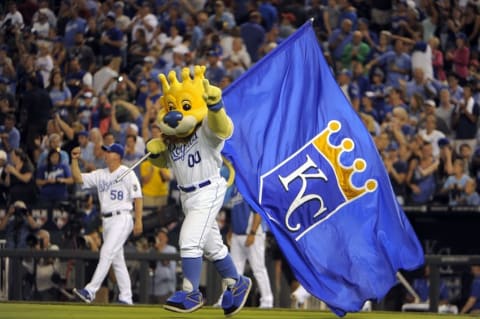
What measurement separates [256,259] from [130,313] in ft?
14.5

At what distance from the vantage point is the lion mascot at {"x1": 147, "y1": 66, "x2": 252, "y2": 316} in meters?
12.1

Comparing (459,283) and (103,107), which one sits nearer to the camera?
(459,283)

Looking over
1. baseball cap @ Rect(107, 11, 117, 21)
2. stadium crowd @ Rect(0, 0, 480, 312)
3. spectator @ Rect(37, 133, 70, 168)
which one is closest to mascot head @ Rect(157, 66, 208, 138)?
stadium crowd @ Rect(0, 0, 480, 312)

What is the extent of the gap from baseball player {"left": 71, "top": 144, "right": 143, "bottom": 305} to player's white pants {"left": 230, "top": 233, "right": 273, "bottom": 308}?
1.65 m

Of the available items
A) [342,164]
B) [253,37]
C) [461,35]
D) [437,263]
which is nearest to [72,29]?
[253,37]

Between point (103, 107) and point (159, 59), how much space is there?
1.69 metres

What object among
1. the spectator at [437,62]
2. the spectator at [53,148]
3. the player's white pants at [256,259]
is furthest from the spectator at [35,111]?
the spectator at [437,62]

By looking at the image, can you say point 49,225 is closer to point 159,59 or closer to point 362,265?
point 159,59

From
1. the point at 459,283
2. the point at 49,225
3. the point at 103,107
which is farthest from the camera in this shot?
the point at 103,107

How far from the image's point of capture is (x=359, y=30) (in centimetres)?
2228

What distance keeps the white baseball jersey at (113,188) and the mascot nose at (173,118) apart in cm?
394

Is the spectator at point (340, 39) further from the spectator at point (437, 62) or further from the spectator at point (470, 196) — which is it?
the spectator at point (470, 196)

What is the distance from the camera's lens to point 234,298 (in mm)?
12414

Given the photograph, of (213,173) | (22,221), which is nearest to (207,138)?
(213,173)
